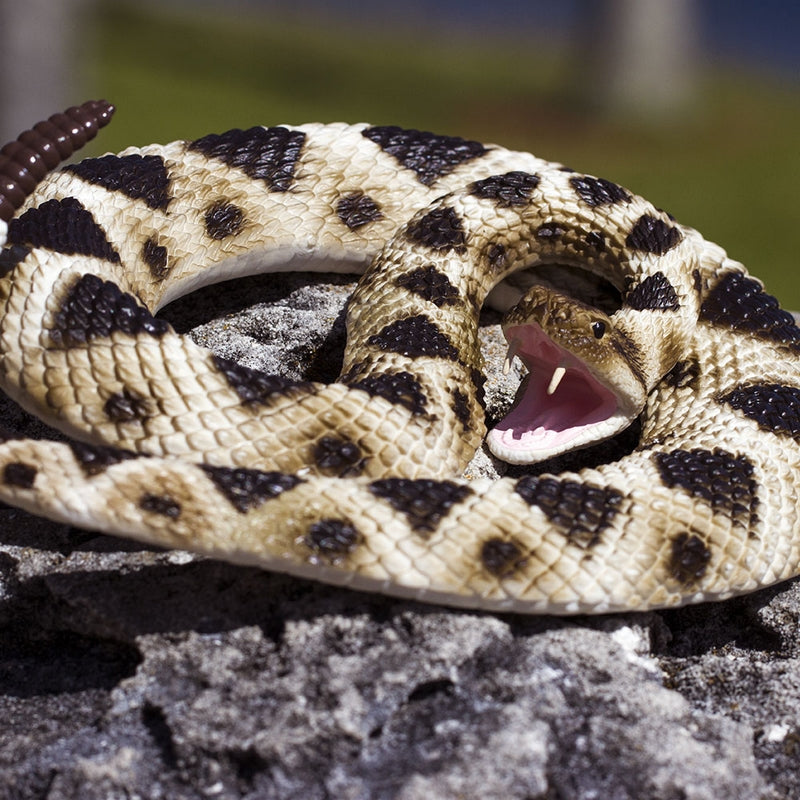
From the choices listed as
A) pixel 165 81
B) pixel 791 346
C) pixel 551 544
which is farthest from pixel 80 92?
pixel 551 544

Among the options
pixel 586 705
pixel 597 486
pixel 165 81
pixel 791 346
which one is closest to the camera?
pixel 586 705

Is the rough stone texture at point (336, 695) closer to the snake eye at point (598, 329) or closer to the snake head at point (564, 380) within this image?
the snake head at point (564, 380)

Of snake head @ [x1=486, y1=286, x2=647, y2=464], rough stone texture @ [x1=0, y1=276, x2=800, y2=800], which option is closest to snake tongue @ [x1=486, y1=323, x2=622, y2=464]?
snake head @ [x1=486, y1=286, x2=647, y2=464]

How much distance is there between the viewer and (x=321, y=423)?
3.12 metres

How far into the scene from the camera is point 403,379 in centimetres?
341

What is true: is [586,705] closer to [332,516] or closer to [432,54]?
[332,516]

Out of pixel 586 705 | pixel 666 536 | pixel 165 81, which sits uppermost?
pixel 666 536

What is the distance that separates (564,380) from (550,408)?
0.12 meters

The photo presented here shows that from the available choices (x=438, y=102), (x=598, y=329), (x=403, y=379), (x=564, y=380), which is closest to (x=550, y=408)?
(x=564, y=380)

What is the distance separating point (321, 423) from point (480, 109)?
557 inches

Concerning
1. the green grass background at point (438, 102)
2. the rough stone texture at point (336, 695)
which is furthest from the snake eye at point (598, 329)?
the green grass background at point (438, 102)

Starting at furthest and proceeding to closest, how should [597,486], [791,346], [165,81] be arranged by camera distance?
[165,81]
[791,346]
[597,486]

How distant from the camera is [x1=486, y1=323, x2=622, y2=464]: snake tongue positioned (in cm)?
348

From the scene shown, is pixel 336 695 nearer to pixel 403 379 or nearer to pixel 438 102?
pixel 403 379
